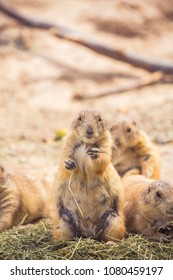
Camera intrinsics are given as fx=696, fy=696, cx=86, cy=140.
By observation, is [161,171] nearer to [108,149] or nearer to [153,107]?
[108,149]

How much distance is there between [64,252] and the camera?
21.4ft

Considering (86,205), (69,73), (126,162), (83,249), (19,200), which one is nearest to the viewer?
(83,249)

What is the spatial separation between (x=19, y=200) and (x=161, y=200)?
198 cm

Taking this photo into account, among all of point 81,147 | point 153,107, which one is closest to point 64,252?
point 81,147

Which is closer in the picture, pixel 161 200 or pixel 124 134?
pixel 161 200

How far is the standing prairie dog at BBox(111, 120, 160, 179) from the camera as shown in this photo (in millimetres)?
9484

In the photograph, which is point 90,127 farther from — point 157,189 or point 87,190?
point 157,189

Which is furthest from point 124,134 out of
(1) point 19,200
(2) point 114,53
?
(2) point 114,53

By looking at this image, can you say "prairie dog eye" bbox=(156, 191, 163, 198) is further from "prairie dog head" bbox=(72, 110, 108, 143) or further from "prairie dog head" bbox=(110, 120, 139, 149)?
"prairie dog head" bbox=(110, 120, 139, 149)

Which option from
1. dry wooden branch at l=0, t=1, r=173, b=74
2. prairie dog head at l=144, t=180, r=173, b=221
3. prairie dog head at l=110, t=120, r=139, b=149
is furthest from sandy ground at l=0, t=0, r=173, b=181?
prairie dog head at l=144, t=180, r=173, b=221

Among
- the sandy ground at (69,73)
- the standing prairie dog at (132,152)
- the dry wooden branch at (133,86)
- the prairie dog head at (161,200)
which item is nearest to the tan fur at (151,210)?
the prairie dog head at (161,200)

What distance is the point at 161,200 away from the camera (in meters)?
7.11

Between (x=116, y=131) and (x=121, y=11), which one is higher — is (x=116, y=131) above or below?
below
